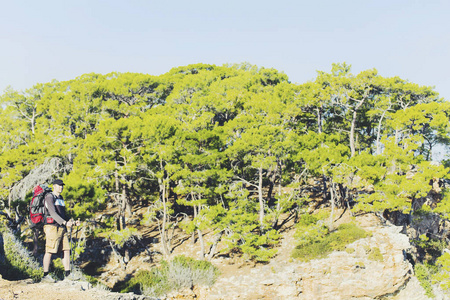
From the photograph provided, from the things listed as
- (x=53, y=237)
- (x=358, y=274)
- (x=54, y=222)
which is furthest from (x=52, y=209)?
(x=358, y=274)

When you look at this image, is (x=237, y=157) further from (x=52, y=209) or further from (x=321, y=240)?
(x=52, y=209)

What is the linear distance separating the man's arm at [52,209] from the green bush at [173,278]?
1059 centimetres

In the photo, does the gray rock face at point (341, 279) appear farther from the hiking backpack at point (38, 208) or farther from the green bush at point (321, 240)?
the hiking backpack at point (38, 208)

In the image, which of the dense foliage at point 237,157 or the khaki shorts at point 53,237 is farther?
the dense foliage at point 237,157

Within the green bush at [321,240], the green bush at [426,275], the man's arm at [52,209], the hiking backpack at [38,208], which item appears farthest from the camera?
the green bush at [426,275]

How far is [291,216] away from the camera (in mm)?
22234

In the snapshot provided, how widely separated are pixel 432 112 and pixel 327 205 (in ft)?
31.5

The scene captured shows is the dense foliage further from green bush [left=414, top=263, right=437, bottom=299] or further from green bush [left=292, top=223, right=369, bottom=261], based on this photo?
green bush [left=414, top=263, right=437, bottom=299]

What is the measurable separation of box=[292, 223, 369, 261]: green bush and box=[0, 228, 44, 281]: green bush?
1269cm

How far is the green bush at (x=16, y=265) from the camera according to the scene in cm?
711

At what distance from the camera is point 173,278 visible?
51.7 feet

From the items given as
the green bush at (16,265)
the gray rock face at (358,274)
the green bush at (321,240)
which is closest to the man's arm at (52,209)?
the green bush at (16,265)

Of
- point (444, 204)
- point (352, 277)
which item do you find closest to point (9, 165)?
point (352, 277)

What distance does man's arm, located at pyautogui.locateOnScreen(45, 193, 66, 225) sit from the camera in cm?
604
